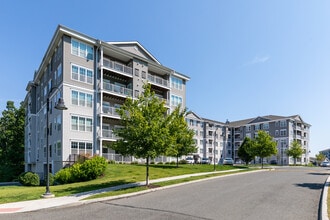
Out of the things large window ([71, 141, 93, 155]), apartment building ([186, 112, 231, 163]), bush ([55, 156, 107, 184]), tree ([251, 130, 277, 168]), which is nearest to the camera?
bush ([55, 156, 107, 184])

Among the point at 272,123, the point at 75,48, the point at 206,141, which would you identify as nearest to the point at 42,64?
the point at 75,48

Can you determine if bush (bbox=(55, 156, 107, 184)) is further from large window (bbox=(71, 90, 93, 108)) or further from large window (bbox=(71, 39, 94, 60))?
large window (bbox=(71, 39, 94, 60))

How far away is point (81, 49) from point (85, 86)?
4.43 metres

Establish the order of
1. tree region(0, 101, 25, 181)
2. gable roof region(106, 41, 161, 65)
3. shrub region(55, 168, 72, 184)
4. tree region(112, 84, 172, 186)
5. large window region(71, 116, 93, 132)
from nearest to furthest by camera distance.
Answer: tree region(112, 84, 172, 186), shrub region(55, 168, 72, 184), large window region(71, 116, 93, 132), gable roof region(106, 41, 161, 65), tree region(0, 101, 25, 181)

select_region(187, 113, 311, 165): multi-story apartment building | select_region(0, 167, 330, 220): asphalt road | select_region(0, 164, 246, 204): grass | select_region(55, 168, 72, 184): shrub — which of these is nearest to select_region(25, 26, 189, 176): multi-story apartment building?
select_region(55, 168, 72, 184): shrub

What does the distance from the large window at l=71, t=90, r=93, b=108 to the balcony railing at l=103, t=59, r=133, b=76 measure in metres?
4.66

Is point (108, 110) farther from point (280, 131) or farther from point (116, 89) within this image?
point (280, 131)

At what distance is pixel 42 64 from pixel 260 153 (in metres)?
35.1

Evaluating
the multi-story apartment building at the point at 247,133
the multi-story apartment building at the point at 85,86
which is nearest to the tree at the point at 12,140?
the multi-story apartment building at the point at 85,86

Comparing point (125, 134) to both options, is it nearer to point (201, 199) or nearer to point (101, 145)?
point (201, 199)

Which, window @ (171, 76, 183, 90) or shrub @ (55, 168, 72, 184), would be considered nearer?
shrub @ (55, 168, 72, 184)

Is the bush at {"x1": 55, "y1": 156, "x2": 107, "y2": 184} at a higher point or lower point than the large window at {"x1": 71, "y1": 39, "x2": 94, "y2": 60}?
lower

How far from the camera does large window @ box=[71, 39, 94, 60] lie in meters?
28.7

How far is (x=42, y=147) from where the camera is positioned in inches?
1436
